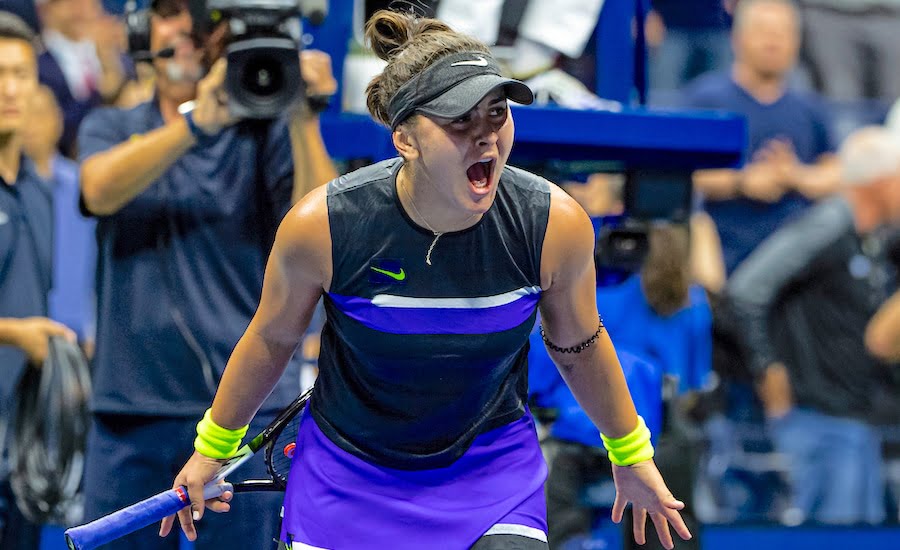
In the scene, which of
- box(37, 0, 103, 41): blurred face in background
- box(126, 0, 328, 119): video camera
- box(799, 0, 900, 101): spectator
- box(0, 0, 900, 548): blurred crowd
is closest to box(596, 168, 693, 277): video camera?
box(0, 0, 900, 548): blurred crowd

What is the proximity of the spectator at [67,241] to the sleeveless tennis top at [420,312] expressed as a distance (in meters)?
3.77

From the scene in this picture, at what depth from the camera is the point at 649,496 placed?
Answer: 308cm

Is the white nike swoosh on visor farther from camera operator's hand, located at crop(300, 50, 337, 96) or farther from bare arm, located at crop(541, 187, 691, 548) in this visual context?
camera operator's hand, located at crop(300, 50, 337, 96)

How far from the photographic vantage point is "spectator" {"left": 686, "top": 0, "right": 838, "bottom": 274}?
725cm

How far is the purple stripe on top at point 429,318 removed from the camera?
279 centimetres

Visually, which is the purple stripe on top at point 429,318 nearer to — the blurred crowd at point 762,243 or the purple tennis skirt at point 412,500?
the purple tennis skirt at point 412,500

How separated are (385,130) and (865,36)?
463 centimetres

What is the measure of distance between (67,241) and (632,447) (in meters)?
4.01

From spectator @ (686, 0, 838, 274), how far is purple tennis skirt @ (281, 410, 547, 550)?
4372mm

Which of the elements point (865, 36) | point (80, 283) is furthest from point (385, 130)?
point (865, 36)

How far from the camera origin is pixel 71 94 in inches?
272

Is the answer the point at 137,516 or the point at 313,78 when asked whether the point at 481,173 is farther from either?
the point at 313,78

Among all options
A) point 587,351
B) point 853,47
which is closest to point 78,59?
point 853,47

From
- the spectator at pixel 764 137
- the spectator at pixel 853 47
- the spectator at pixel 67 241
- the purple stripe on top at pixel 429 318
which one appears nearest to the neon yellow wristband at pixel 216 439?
the purple stripe on top at pixel 429 318
